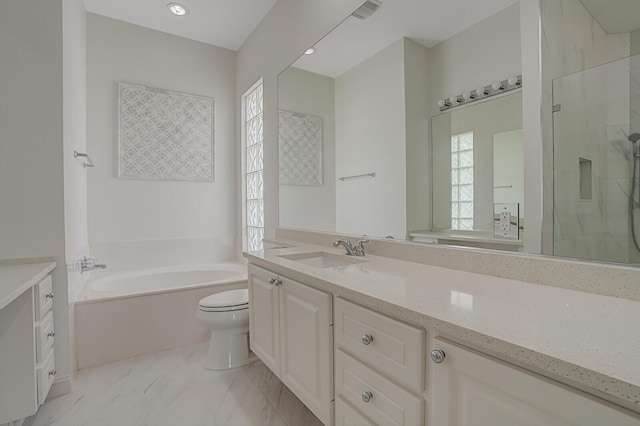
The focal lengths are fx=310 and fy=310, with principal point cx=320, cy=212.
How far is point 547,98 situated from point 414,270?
74 centimetres

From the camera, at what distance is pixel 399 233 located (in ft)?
5.06

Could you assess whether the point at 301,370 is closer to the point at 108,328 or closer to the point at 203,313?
the point at 203,313

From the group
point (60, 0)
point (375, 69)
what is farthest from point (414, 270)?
point (60, 0)

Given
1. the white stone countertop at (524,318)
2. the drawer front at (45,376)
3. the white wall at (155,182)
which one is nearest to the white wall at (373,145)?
the white stone countertop at (524,318)

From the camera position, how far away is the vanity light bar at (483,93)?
1.09m

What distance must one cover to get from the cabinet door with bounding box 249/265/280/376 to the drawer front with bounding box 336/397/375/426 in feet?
1.62

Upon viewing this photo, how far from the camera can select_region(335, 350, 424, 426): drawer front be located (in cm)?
81

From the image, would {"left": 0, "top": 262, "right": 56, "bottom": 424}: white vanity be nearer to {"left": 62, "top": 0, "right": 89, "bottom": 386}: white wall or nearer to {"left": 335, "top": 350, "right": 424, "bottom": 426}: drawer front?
{"left": 62, "top": 0, "right": 89, "bottom": 386}: white wall

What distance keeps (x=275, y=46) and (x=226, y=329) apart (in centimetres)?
229

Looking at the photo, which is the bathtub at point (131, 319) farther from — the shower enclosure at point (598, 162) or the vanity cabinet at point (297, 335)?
the shower enclosure at point (598, 162)

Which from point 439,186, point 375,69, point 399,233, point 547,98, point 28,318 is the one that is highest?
point 375,69

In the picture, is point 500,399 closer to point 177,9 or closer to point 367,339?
point 367,339

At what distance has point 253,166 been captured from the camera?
319cm

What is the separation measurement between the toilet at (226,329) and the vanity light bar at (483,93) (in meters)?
1.69
